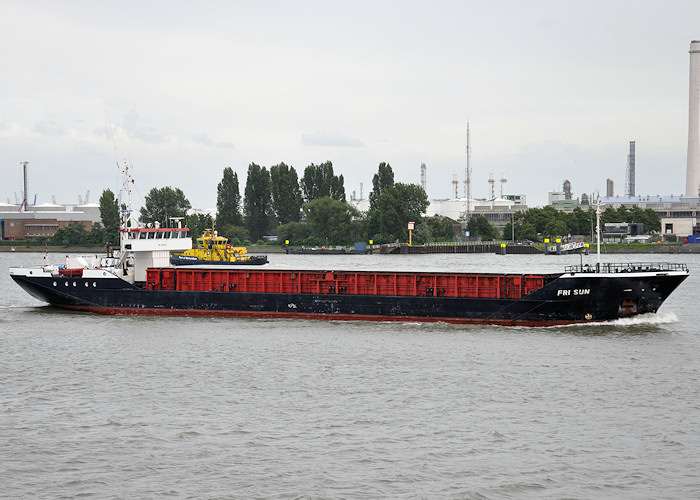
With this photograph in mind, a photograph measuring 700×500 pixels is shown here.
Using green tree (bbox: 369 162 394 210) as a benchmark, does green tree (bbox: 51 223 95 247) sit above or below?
below

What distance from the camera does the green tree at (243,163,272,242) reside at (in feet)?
425

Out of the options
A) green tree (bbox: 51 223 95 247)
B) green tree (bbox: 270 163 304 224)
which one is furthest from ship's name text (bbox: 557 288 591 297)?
green tree (bbox: 51 223 95 247)

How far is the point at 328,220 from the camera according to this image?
128 m

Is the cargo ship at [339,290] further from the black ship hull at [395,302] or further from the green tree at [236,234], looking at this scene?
the green tree at [236,234]

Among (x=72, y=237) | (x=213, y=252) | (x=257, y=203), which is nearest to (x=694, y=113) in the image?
(x=257, y=203)

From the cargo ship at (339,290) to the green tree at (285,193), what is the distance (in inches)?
3324

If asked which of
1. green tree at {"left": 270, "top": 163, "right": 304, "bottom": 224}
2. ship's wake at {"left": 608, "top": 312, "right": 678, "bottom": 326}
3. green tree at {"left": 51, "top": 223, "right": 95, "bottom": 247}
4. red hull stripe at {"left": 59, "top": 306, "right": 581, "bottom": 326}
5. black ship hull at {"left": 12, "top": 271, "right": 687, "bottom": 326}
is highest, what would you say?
green tree at {"left": 270, "top": 163, "right": 304, "bottom": 224}

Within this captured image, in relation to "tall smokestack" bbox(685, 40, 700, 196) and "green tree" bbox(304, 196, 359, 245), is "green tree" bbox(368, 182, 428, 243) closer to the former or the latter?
"green tree" bbox(304, 196, 359, 245)

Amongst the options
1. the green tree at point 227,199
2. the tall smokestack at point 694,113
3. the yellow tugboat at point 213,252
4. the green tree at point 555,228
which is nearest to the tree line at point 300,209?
the green tree at point 227,199

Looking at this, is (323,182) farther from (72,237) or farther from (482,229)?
(72,237)

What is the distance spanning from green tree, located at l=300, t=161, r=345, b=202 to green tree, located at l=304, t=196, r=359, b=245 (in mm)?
2114

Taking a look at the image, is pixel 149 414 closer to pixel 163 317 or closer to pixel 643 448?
pixel 643 448

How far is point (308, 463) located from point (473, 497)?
13.6ft

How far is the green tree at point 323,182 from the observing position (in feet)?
434
